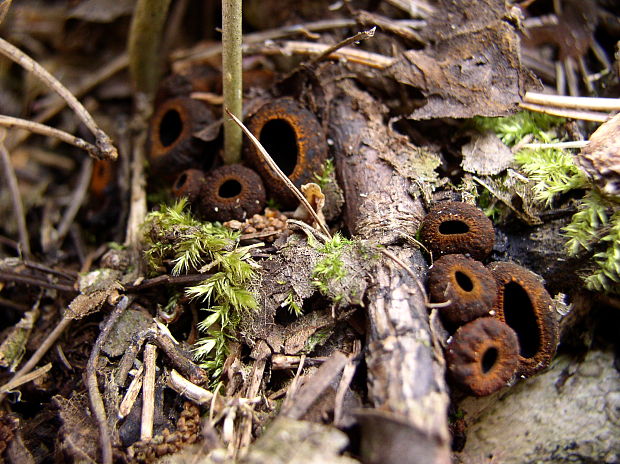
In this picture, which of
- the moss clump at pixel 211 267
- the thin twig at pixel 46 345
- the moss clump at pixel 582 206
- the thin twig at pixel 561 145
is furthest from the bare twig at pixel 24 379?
A: the thin twig at pixel 561 145

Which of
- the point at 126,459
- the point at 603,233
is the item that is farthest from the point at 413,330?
the point at 126,459

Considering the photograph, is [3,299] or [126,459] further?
[3,299]

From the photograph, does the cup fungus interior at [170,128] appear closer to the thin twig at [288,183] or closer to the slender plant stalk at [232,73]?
the slender plant stalk at [232,73]

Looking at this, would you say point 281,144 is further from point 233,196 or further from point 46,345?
point 46,345

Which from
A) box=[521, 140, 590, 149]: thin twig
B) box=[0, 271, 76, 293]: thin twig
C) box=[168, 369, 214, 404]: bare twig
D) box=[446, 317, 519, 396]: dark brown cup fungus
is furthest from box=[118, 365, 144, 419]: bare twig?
box=[521, 140, 590, 149]: thin twig

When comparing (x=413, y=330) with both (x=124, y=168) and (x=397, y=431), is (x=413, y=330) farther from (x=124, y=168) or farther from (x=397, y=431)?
(x=124, y=168)

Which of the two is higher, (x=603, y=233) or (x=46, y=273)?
(x=603, y=233)

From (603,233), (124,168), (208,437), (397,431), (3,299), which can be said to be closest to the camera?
(397,431)
